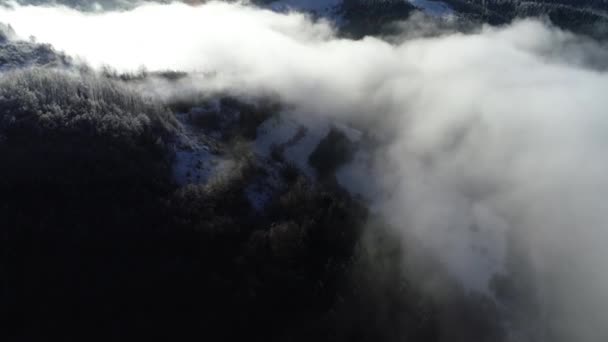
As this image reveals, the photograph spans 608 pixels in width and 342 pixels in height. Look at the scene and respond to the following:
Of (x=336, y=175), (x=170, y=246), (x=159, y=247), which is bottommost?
(x=336, y=175)

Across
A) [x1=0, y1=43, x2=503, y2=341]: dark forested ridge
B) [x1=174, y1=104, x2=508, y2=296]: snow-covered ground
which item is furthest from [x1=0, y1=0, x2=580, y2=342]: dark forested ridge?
[x1=174, y1=104, x2=508, y2=296]: snow-covered ground

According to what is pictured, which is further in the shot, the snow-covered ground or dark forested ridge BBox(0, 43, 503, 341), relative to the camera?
the snow-covered ground

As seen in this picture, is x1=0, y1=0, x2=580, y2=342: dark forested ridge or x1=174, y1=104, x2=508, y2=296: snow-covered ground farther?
x1=174, y1=104, x2=508, y2=296: snow-covered ground

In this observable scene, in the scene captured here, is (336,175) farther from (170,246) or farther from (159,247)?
(159,247)

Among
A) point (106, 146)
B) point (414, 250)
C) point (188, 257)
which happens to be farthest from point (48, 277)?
point (414, 250)

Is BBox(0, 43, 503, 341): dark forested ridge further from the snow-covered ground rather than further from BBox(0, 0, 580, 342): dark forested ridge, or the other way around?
the snow-covered ground

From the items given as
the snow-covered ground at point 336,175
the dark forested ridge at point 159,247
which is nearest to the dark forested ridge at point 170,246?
the dark forested ridge at point 159,247

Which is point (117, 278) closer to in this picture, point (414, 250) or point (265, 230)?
point (265, 230)

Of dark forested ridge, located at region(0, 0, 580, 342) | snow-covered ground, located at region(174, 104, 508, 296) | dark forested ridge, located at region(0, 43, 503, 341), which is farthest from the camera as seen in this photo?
snow-covered ground, located at region(174, 104, 508, 296)

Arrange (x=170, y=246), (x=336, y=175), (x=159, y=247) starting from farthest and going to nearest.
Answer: (x=336, y=175)
(x=170, y=246)
(x=159, y=247)

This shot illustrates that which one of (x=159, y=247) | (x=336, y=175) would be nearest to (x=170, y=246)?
(x=159, y=247)

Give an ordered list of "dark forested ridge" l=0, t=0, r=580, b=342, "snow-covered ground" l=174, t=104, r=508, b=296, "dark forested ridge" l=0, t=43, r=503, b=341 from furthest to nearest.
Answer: "snow-covered ground" l=174, t=104, r=508, b=296 < "dark forested ridge" l=0, t=0, r=580, b=342 < "dark forested ridge" l=0, t=43, r=503, b=341
